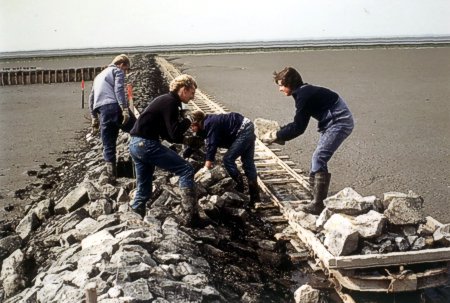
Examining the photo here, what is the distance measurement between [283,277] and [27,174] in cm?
754

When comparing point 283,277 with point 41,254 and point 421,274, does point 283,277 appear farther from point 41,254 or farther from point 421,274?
point 41,254

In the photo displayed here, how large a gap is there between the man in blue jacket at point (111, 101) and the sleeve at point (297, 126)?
2650mm

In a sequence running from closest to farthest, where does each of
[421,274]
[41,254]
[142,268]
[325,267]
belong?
[142,268] → [421,274] → [325,267] → [41,254]

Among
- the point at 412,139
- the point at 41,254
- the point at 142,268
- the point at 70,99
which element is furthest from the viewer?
the point at 70,99

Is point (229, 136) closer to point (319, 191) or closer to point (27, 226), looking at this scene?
point (319, 191)

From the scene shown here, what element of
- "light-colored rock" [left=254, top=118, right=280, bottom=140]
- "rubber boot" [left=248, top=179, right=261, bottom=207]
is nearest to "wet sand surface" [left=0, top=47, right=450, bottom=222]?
"light-colored rock" [left=254, top=118, right=280, bottom=140]

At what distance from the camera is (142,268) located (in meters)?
4.34

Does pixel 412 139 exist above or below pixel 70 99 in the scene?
above

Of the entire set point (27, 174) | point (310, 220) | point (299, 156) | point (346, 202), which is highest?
point (346, 202)

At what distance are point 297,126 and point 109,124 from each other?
3.22m

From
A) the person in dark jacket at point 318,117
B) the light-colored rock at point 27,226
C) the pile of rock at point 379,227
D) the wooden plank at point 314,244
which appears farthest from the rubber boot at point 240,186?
the light-colored rock at point 27,226

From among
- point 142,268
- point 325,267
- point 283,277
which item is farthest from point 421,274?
point 142,268

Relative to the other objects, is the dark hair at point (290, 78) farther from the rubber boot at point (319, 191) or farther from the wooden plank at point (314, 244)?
the wooden plank at point (314, 244)

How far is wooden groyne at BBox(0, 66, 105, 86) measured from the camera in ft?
113
